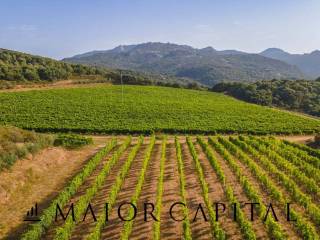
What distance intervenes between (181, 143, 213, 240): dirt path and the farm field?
562 inches

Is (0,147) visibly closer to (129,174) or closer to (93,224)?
(129,174)

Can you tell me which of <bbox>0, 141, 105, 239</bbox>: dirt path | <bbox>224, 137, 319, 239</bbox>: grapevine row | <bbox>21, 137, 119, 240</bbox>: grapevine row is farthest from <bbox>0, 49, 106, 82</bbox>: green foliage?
<bbox>224, 137, 319, 239</bbox>: grapevine row

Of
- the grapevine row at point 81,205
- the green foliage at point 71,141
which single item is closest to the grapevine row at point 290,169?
the grapevine row at point 81,205

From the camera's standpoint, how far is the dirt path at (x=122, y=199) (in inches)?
763

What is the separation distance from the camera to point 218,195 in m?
24.3

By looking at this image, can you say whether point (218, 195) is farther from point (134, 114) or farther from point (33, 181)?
point (134, 114)

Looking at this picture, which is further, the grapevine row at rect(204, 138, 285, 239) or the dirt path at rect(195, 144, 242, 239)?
the dirt path at rect(195, 144, 242, 239)

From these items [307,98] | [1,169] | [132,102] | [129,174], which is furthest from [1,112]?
[307,98]

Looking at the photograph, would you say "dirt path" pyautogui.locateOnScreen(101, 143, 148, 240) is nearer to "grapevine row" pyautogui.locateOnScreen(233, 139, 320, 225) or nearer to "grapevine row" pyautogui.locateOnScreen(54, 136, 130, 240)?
"grapevine row" pyautogui.locateOnScreen(54, 136, 130, 240)

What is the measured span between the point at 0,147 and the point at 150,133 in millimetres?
19231

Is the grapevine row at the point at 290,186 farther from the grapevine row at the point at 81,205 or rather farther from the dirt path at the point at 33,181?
the dirt path at the point at 33,181

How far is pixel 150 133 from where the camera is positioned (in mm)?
46688

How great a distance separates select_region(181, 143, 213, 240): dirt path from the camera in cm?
1931

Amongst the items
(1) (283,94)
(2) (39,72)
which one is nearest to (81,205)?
(2) (39,72)
